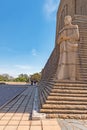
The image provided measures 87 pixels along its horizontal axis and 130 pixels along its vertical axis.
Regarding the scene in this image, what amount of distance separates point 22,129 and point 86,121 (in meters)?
2.00

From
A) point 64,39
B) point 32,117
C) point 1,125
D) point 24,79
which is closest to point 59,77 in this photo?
point 64,39

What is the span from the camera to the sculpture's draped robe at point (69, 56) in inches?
327

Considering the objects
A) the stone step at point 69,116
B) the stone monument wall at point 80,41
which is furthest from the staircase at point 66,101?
the stone monument wall at point 80,41

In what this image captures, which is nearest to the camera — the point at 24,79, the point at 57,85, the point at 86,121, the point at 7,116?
the point at 86,121

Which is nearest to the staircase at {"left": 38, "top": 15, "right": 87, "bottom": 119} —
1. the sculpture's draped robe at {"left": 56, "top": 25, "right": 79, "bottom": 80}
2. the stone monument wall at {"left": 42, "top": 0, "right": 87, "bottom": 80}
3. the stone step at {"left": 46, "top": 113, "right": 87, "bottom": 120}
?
the stone step at {"left": 46, "top": 113, "right": 87, "bottom": 120}

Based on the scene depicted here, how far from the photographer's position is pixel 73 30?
832 centimetres

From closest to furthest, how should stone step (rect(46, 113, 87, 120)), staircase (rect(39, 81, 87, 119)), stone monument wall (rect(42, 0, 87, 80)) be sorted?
stone step (rect(46, 113, 87, 120))
staircase (rect(39, 81, 87, 119))
stone monument wall (rect(42, 0, 87, 80))

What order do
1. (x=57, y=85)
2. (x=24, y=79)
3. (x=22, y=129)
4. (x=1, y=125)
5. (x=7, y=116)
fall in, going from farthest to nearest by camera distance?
(x=24, y=79)
(x=57, y=85)
(x=7, y=116)
(x=1, y=125)
(x=22, y=129)

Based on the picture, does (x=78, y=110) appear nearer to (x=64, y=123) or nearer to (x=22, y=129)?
(x=64, y=123)

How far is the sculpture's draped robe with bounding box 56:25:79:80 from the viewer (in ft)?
27.2

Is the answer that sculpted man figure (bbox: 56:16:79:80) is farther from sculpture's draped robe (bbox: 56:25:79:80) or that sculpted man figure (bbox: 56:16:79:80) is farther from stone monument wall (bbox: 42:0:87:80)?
stone monument wall (bbox: 42:0:87:80)

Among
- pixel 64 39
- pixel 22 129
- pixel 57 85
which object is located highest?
pixel 64 39

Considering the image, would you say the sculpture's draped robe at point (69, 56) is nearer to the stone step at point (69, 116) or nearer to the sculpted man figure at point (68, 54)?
the sculpted man figure at point (68, 54)

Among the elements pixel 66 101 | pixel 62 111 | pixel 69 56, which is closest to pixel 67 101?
pixel 66 101
